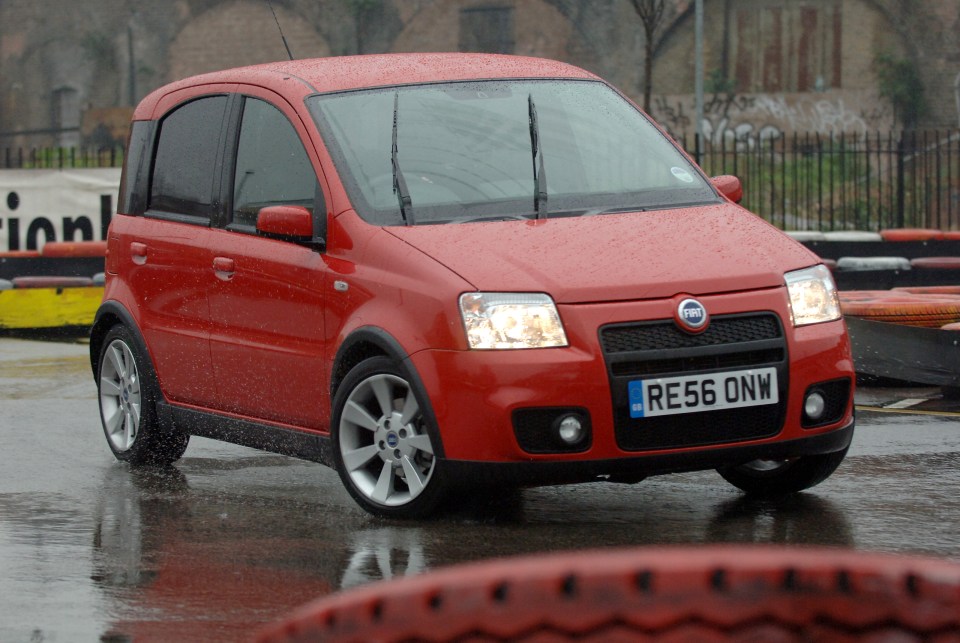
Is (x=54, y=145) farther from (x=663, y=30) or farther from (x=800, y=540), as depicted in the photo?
(x=800, y=540)

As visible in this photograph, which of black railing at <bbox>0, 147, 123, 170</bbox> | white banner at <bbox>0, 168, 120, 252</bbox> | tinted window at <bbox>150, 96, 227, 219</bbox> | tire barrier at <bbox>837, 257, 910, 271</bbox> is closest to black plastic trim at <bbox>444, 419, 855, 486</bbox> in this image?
tinted window at <bbox>150, 96, 227, 219</bbox>

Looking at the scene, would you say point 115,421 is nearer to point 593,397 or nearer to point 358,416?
point 358,416

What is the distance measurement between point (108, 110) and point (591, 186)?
144 ft

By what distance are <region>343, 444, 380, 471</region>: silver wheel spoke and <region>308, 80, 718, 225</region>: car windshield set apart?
0.84m

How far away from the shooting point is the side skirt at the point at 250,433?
678 cm

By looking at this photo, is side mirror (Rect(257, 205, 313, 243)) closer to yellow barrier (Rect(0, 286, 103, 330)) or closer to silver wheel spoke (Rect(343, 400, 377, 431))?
silver wheel spoke (Rect(343, 400, 377, 431))

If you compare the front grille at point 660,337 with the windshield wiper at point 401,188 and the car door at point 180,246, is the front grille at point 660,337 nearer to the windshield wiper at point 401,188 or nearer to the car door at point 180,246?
the windshield wiper at point 401,188

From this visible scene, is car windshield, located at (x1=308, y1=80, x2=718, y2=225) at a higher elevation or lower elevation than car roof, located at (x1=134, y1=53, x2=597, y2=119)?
lower

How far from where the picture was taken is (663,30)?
44344mm

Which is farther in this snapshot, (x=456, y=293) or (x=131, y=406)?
(x=131, y=406)

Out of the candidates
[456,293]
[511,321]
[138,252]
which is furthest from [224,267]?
[511,321]

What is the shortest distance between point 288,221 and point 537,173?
3.22ft

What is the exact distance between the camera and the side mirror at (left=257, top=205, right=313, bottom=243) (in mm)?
6699

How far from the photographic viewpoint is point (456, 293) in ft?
19.5
